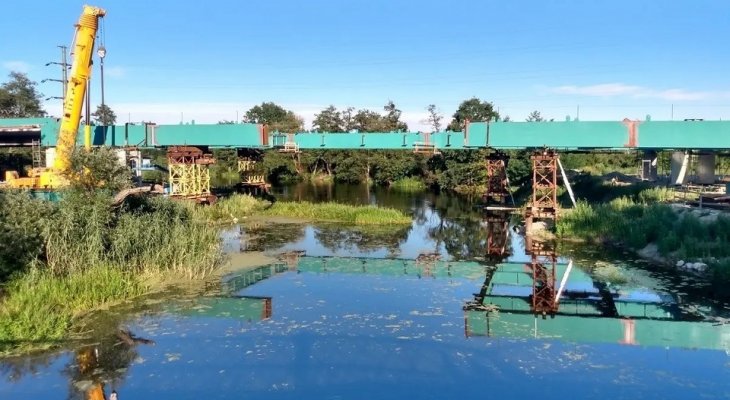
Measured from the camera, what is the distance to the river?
949 centimetres

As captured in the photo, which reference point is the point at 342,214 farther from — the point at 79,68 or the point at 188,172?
the point at 79,68

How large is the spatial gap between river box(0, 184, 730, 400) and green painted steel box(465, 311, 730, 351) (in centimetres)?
4

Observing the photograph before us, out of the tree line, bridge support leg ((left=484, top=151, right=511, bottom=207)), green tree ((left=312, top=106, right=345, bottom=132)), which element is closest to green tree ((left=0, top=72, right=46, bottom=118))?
the tree line

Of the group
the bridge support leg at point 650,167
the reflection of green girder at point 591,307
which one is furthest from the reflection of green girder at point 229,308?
the bridge support leg at point 650,167

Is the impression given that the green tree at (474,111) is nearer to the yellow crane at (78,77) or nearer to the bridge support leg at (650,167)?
the bridge support leg at (650,167)

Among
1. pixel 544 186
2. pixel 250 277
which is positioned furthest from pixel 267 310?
pixel 544 186

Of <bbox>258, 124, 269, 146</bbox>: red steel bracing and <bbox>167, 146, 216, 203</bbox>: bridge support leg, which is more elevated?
<bbox>258, 124, 269, 146</bbox>: red steel bracing

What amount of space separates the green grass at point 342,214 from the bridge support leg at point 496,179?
23.6 feet

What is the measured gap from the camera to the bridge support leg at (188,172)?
30766 mm

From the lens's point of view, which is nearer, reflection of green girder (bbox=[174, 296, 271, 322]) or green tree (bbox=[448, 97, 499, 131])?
reflection of green girder (bbox=[174, 296, 271, 322])

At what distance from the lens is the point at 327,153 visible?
2635 inches

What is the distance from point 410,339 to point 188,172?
2251cm

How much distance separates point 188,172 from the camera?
3119cm

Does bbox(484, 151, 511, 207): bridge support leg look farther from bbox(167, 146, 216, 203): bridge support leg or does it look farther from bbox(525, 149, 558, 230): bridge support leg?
bbox(167, 146, 216, 203): bridge support leg
